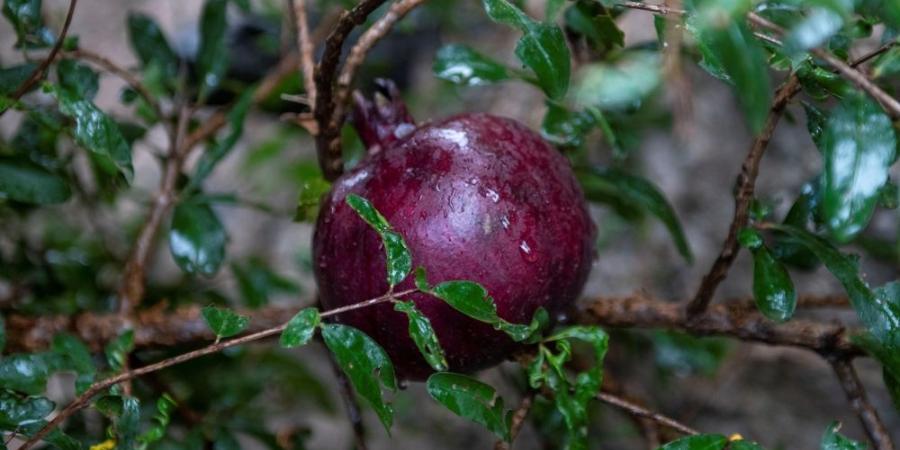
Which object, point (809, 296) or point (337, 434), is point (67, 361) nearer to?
point (809, 296)

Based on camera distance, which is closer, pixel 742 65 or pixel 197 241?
pixel 742 65

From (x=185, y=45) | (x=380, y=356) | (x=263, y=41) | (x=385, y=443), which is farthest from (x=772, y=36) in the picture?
(x=185, y=45)

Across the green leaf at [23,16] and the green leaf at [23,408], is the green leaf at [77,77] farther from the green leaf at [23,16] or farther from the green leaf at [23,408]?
the green leaf at [23,408]

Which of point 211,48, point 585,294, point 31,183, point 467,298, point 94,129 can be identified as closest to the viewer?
point 467,298

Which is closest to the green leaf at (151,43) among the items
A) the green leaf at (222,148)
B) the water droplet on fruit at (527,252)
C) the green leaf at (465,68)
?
the green leaf at (222,148)

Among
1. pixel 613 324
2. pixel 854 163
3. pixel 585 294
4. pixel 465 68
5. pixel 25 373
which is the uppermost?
pixel 854 163

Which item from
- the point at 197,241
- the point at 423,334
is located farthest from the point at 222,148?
the point at 423,334

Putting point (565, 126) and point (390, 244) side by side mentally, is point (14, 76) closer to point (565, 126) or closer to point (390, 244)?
point (390, 244)

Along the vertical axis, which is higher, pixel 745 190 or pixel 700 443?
pixel 745 190
